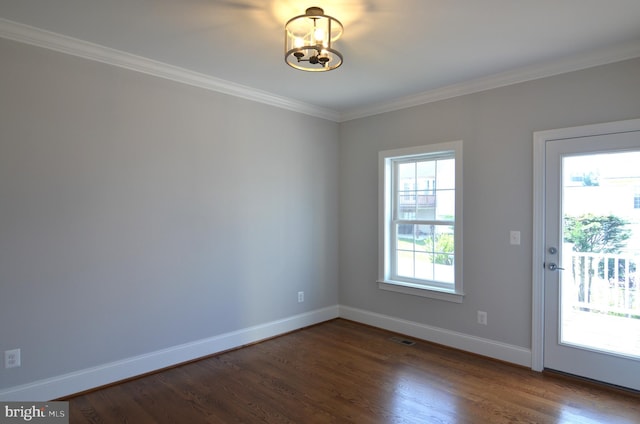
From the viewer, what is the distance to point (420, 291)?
13.3ft

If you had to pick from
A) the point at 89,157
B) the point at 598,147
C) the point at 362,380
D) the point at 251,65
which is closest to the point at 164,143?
the point at 89,157

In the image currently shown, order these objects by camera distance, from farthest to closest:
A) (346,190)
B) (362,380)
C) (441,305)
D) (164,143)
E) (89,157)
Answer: (346,190), (441,305), (164,143), (362,380), (89,157)

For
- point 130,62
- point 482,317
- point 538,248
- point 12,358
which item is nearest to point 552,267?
point 538,248

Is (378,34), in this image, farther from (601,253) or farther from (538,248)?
(601,253)

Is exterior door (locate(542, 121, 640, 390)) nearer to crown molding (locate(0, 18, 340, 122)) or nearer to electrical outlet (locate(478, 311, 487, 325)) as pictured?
electrical outlet (locate(478, 311, 487, 325))

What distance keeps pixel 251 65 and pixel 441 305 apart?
2.99 meters

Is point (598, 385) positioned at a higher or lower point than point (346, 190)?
lower

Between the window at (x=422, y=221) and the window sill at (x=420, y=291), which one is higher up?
the window at (x=422, y=221)

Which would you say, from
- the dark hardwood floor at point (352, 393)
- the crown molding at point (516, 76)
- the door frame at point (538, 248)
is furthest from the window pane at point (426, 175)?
the dark hardwood floor at point (352, 393)

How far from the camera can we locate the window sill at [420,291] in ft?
12.4

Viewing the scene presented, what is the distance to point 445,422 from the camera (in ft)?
8.03

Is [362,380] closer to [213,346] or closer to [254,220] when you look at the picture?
[213,346]

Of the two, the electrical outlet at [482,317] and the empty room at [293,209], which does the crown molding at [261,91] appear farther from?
the electrical outlet at [482,317]

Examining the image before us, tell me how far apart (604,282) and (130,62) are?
13.7 feet
